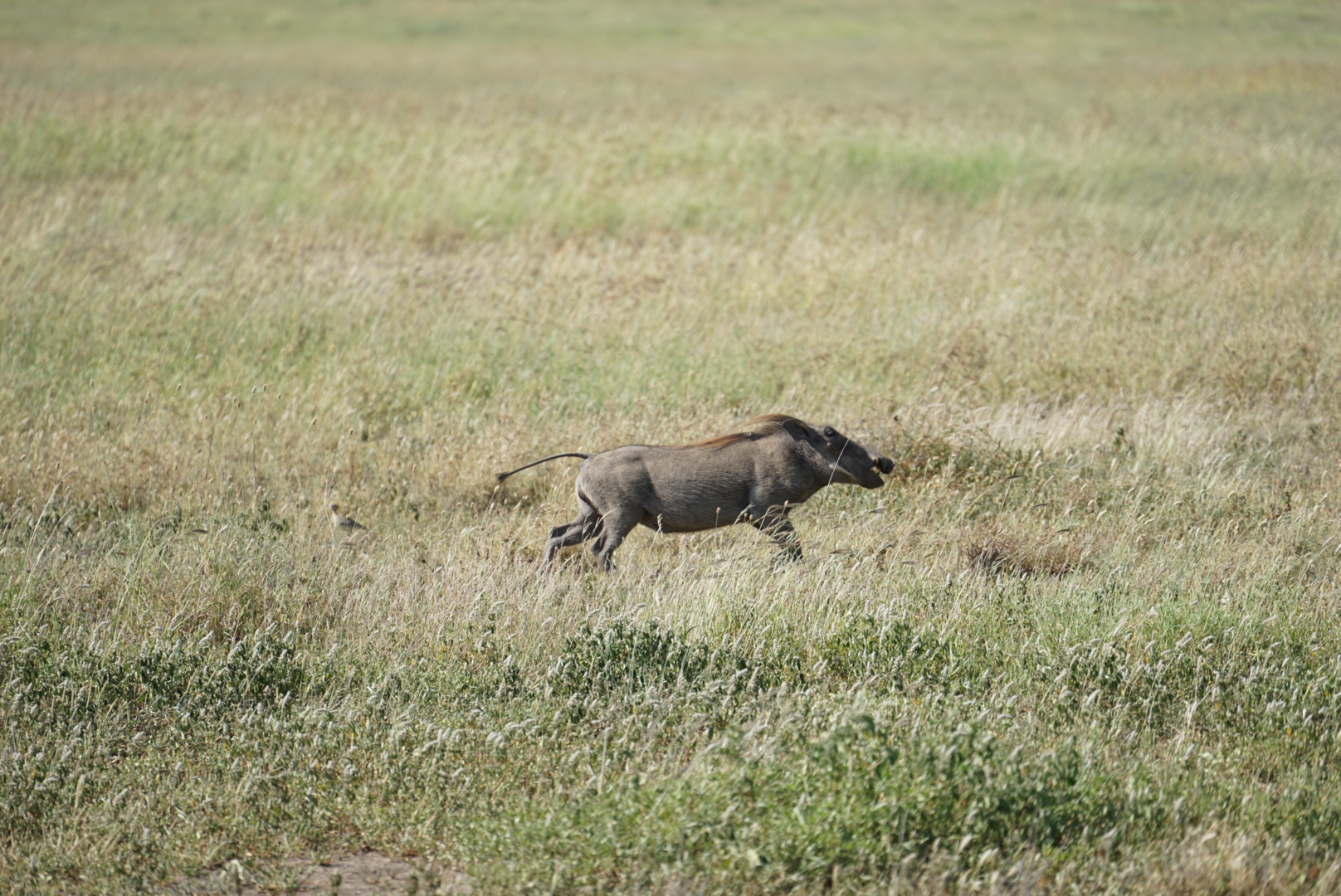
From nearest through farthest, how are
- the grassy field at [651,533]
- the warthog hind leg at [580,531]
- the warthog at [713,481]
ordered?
the grassy field at [651,533] → the warthog at [713,481] → the warthog hind leg at [580,531]

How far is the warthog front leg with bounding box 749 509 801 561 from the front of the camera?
5.25 m

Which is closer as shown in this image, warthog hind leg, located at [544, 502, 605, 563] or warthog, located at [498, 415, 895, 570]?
warthog, located at [498, 415, 895, 570]

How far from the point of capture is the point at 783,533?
5270mm

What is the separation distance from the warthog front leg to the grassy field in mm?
187

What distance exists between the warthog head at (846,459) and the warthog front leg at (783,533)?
34cm

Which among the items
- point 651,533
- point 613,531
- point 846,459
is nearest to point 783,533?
point 846,459

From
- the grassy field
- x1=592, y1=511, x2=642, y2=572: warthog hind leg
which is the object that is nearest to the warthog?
x1=592, y1=511, x2=642, y2=572: warthog hind leg

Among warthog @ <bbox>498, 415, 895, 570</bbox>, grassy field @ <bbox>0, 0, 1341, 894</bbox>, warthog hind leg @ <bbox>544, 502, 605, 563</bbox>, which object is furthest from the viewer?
warthog hind leg @ <bbox>544, 502, 605, 563</bbox>

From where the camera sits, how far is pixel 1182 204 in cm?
1343

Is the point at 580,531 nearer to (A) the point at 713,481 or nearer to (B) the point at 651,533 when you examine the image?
(A) the point at 713,481

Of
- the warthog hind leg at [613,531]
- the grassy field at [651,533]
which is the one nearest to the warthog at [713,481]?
the warthog hind leg at [613,531]

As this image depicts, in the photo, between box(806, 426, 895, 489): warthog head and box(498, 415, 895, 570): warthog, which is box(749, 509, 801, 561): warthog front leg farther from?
box(806, 426, 895, 489): warthog head

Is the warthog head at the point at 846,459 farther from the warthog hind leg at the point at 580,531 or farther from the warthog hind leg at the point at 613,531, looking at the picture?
the warthog hind leg at the point at 580,531

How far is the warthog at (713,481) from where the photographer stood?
5180 mm
